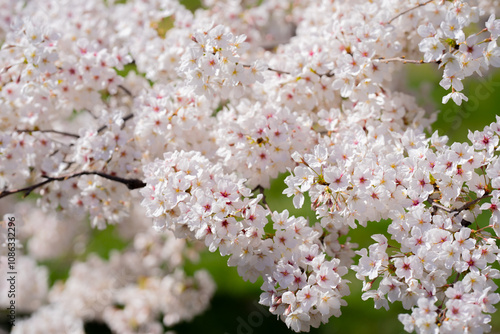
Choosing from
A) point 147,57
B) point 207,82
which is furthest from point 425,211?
point 147,57

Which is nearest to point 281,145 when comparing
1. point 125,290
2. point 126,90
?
point 126,90

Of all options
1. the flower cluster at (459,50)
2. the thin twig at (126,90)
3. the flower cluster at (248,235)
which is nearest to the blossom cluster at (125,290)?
the thin twig at (126,90)

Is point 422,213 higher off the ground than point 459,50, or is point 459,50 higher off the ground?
point 459,50

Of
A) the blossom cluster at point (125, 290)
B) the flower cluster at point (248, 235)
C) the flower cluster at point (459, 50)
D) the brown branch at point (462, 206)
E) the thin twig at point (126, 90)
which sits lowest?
the blossom cluster at point (125, 290)

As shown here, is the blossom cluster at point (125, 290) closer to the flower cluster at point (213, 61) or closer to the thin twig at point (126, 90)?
the thin twig at point (126, 90)

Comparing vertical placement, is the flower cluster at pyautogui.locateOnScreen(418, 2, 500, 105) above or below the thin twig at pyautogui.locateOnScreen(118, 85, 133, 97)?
above

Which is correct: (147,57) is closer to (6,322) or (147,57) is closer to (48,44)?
(48,44)

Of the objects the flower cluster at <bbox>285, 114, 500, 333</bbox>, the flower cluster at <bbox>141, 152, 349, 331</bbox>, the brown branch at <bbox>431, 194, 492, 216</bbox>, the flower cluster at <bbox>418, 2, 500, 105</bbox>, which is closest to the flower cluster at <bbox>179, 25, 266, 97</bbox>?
the flower cluster at <bbox>141, 152, 349, 331</bbox>

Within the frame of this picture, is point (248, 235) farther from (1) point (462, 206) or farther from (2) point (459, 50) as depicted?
(2) point (459, 50)

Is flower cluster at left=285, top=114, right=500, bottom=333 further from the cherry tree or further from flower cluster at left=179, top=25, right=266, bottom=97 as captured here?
flower cluster at left=179, top=25, right=266, bottom=97
